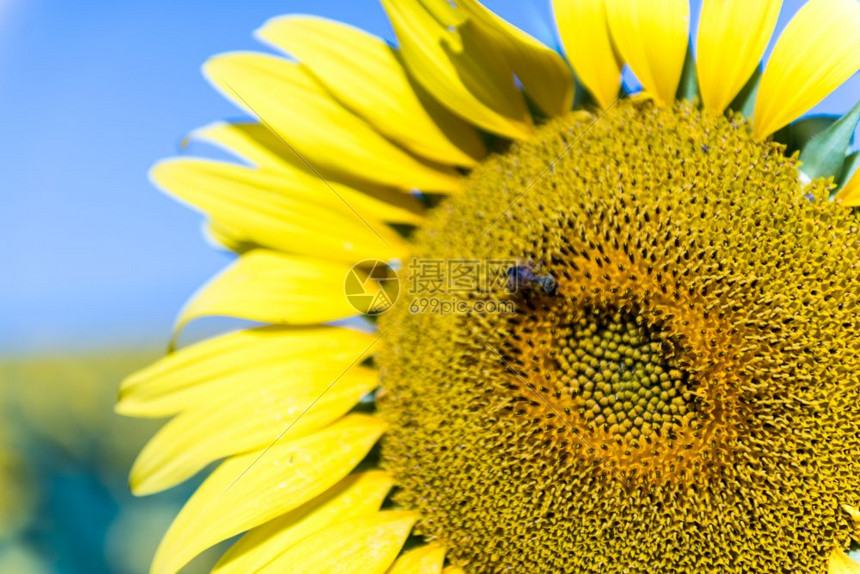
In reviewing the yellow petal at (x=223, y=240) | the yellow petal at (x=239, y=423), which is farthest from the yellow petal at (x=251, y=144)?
the yellow petal at (x=239, y=423)

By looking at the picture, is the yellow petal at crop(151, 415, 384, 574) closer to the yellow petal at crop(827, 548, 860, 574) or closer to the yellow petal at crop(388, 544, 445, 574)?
the yellow petal at crop(388, 544, 445, 574)

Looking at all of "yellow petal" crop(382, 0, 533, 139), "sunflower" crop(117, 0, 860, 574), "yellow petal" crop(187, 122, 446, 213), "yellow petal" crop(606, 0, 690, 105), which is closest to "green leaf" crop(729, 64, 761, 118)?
"sunflower" crop(117, 0, 860, 574)

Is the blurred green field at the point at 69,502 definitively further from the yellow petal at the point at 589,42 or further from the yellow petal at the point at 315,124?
the yellow petal at the point at 589,42

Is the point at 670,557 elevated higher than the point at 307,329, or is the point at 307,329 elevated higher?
the point at 307,329

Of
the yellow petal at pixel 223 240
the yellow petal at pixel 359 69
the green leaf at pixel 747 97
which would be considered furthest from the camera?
the yellow petal at pixel 223 240

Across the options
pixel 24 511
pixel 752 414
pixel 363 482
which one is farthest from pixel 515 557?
pixel 24 511

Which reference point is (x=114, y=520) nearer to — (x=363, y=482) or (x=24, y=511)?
(x=24, y=511)

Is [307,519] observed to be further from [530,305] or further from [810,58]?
[810,58]
